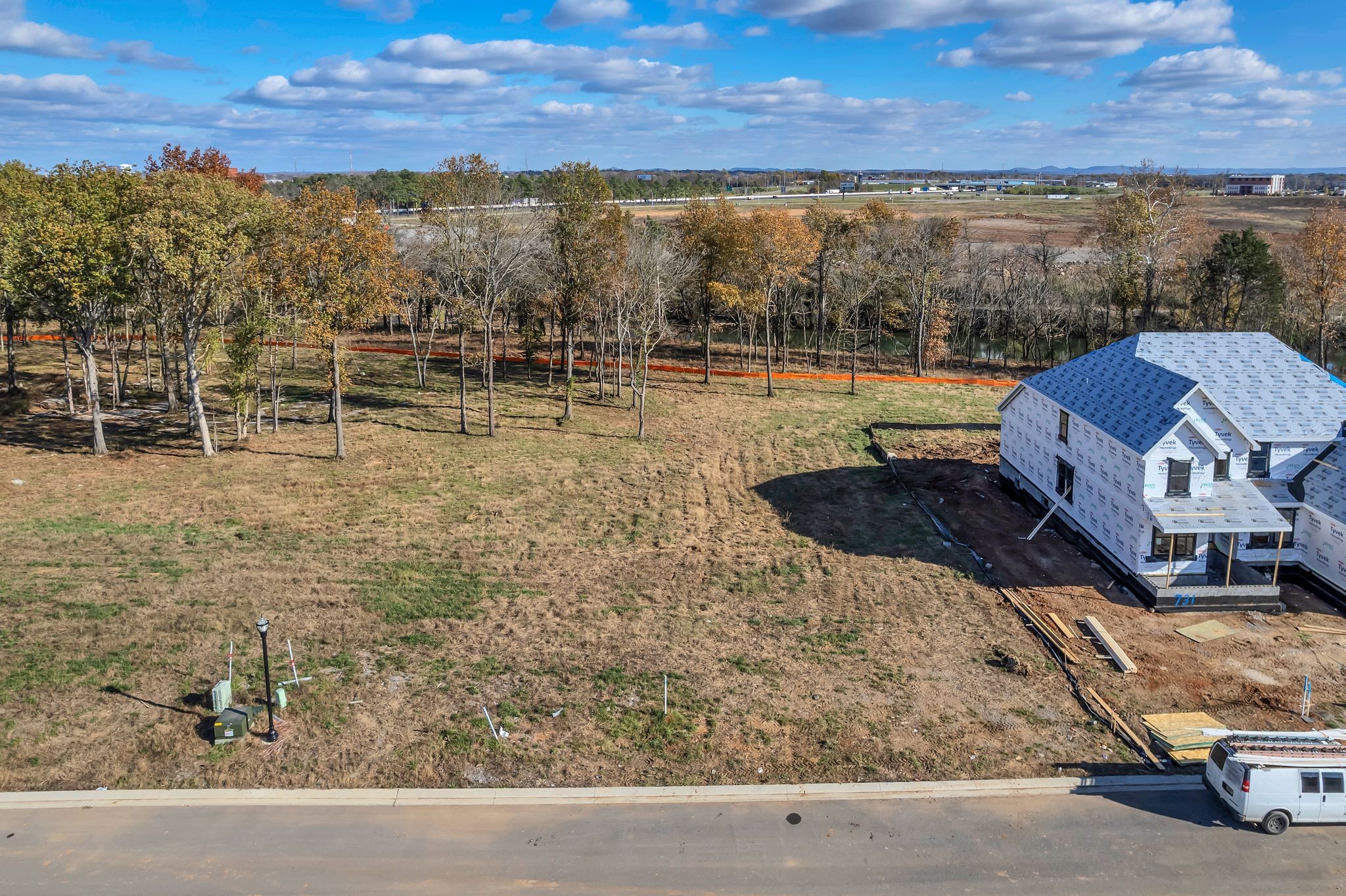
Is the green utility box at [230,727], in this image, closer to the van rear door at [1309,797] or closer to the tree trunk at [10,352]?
the van rear door at [1309,797]

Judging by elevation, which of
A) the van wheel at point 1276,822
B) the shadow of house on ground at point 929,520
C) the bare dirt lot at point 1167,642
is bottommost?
the van wheel at point 1276,822

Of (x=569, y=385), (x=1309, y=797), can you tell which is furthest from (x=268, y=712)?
(x=569, y=385)

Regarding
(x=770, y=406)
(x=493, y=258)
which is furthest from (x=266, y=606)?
(x=770, y=406)

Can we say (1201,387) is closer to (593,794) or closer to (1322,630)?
(1322,630)

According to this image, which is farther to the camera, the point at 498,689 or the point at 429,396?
the point at 429,396

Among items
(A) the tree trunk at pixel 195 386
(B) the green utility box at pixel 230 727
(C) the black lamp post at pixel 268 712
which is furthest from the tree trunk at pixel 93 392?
(C) the black lamp post at pixel 268 712

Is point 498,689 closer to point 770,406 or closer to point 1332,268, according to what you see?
point 770,406

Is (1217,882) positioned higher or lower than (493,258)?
lower
